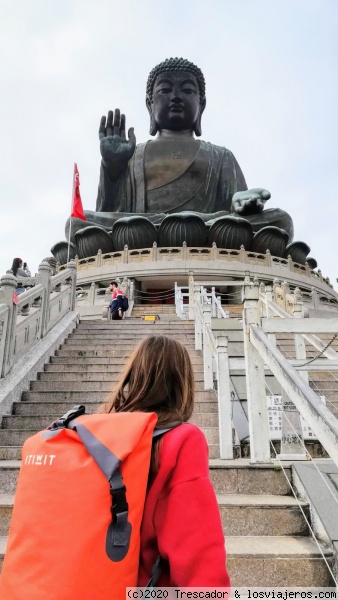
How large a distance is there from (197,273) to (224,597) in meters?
16.3

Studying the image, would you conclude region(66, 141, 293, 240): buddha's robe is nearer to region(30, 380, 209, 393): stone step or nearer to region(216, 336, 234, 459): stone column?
region(30, 380, 209, 393): stone step

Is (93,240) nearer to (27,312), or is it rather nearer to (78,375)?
(27,312)

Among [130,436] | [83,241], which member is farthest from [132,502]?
[83,241]

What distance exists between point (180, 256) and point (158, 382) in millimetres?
16499

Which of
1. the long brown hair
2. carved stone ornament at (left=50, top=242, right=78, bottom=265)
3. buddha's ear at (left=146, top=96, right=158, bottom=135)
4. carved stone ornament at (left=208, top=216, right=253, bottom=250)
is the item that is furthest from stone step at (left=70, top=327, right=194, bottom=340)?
buddha's ear at (left=146, top=96, right=158, bottom=135)

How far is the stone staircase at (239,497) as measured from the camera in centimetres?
223

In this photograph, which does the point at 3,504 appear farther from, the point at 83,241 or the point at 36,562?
the point at 83,241

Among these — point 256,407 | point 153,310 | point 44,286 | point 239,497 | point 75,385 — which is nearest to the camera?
point 239,497

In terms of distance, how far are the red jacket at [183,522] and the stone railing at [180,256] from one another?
16.6m

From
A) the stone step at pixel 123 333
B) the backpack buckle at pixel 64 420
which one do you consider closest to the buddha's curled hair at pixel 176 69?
the stone step at pixel 123 333

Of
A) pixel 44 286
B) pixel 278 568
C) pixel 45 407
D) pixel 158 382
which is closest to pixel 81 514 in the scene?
pixel 158 382

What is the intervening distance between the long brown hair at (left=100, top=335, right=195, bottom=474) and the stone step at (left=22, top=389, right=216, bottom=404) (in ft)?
11.7

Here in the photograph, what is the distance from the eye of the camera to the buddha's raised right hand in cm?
2058

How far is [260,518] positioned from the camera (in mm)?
2641
